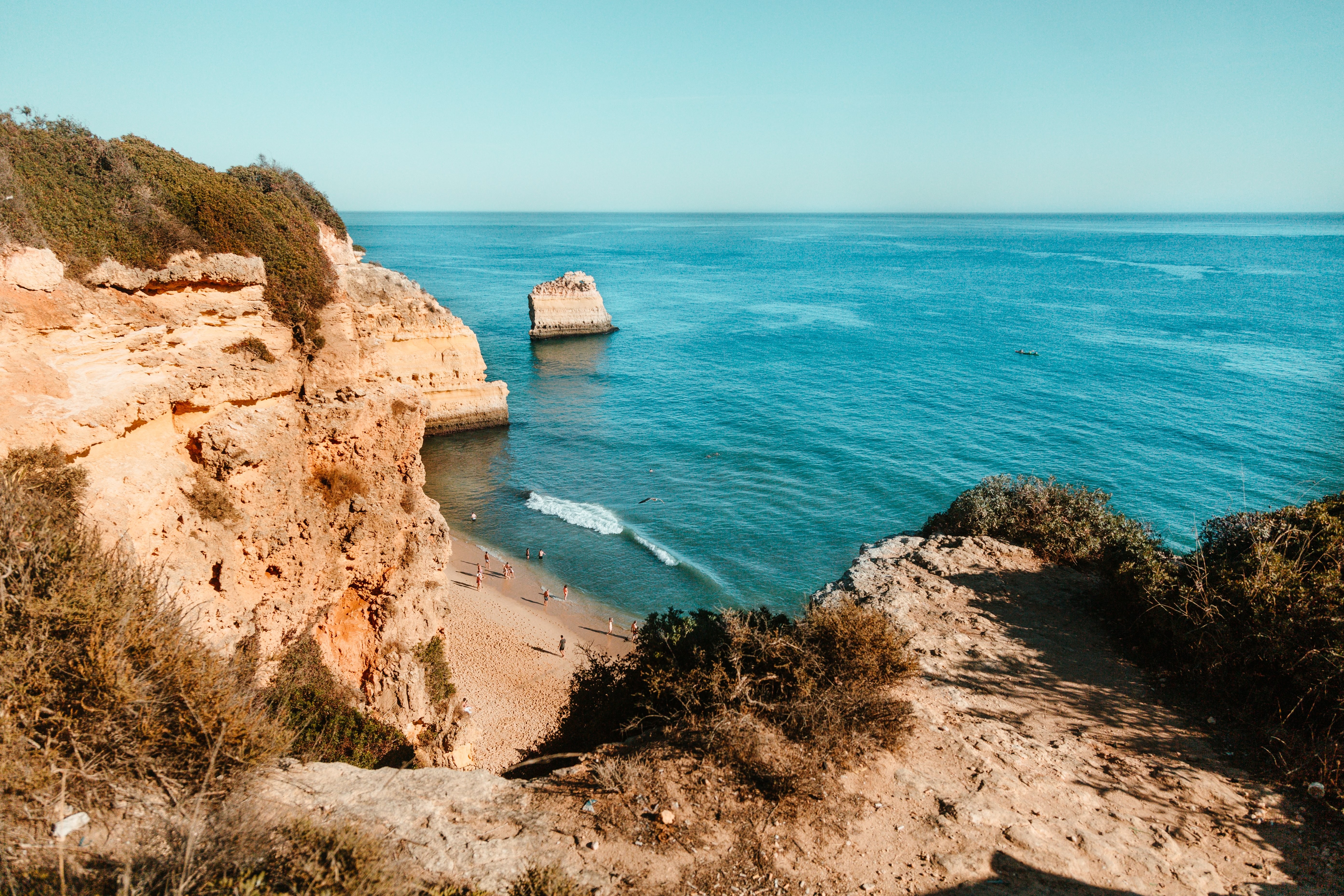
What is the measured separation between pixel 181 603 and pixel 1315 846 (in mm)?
13664

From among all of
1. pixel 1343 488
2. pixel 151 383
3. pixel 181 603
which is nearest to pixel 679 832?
pixel 181 603

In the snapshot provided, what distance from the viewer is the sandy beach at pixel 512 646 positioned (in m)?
18.8

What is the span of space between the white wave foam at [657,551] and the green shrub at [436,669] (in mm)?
13390

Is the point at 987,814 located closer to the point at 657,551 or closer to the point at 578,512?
the point at 657,551

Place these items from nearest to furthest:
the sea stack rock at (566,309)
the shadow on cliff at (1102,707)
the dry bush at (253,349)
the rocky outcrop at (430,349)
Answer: the shadow on cliff at (1102,707)
the dry bush at (253,349)
the rocky outcrop at (430,349)
the sea stack rock at (566,309)

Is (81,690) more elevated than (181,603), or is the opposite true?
(81,690)

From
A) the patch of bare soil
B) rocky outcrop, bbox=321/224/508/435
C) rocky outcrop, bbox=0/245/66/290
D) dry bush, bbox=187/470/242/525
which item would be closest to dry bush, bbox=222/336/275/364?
dry bush, bbox=187/470/242/525

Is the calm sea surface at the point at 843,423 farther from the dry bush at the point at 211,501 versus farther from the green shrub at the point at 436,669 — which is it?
the dry bush at the point at 211,501

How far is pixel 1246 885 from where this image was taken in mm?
6191

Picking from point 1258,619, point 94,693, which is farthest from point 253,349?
point 1258,619

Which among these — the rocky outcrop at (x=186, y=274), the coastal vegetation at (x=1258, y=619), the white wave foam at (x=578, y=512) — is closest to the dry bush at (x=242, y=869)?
the rocky outcrop at (x=186, y=274)

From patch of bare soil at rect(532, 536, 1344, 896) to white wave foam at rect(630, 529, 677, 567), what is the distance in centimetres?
1916

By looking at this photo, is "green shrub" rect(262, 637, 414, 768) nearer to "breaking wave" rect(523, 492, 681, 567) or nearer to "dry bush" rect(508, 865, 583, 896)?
"dry bush" rect(508, 865, 583, 896)

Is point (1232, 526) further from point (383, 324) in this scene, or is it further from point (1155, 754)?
point (383, 324)
